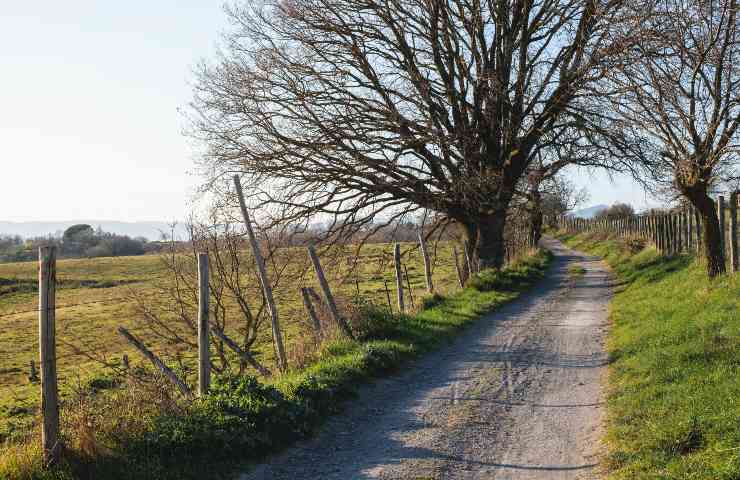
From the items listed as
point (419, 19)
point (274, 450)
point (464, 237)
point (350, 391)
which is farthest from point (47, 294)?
point (464, 237)

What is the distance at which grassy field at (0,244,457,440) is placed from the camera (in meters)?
16.3

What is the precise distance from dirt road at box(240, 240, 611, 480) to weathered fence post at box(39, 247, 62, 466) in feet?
5.74

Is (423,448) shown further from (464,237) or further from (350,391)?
(464,237)

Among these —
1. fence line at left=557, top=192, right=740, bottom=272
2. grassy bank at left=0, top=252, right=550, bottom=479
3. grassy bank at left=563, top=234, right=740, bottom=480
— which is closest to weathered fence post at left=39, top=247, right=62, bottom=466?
grassy bank at left=0, top=252, right=550, bottom=479

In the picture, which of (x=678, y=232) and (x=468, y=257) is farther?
(x=468, y=257)

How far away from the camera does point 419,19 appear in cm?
2027

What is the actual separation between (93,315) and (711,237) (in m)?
34.7

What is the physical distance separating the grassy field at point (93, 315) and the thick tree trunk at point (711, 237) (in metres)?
7.54

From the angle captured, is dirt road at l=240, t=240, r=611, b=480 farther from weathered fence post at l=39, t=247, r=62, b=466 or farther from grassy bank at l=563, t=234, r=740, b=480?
weathered fence post at l=39, t=247, r=62, b=466

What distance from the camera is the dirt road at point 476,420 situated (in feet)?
21.2

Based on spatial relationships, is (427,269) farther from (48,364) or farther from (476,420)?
(48,364)

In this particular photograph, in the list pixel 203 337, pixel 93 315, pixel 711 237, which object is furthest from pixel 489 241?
pixel 93 315

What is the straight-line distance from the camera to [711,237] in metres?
14.8

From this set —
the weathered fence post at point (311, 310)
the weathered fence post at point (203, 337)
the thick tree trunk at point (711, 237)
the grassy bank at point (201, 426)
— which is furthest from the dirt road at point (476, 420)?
the thick tree trunk at point (711, 237)
